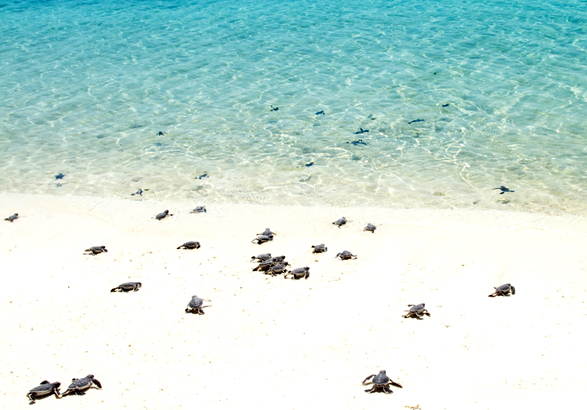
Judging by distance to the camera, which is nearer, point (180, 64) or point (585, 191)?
point (585, 191)

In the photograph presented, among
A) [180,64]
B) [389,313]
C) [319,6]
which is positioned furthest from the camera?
[319,6]

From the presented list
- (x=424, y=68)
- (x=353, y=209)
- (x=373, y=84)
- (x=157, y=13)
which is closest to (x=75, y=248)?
(x=353, y=209)

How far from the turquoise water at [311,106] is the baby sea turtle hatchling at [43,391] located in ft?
26.1

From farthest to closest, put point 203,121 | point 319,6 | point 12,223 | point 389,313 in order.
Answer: point 319,6 < point 203,121 < point 12,223 < point 389,313

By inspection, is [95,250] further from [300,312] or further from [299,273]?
[300,312]

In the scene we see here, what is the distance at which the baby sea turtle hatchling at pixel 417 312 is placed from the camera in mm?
A: 9500

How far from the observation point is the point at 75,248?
41.2 feet

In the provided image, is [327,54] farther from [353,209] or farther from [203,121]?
[353,209]

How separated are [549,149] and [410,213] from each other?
18.4 feet

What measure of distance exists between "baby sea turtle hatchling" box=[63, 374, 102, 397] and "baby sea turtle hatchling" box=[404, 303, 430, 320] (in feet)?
15.6

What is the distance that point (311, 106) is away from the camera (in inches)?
818

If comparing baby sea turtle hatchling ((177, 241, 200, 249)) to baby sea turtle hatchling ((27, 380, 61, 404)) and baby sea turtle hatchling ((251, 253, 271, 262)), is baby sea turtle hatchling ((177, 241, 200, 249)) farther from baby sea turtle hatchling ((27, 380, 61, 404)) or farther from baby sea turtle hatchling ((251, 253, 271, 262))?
baby sea turtle hatchling ((27, 380, 61, 404))

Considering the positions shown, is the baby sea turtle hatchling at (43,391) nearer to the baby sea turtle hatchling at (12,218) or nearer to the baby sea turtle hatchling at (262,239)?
the baby sea turtle hatchling at (262,239)

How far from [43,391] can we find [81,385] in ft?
1.56
